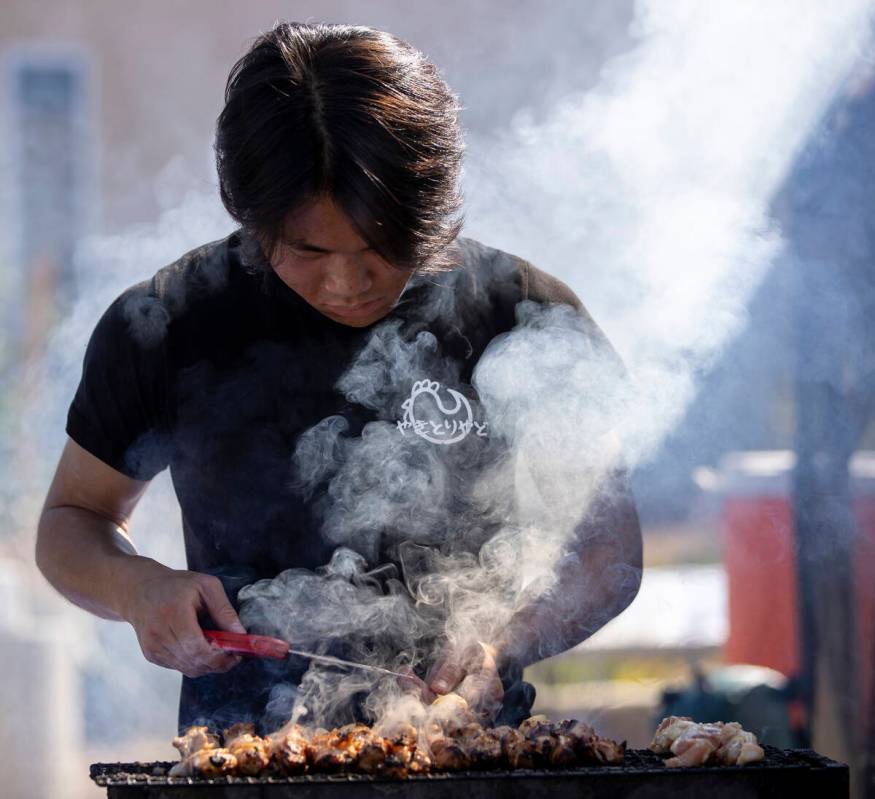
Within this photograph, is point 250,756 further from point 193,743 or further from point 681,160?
point 681,160

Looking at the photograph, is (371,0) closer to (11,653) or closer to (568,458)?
(568,458)

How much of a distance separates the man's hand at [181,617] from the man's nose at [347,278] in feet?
2.06

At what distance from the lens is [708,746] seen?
1.95 metres

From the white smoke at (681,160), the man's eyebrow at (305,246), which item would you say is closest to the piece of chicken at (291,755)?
the man's eyebrow at (305,246)

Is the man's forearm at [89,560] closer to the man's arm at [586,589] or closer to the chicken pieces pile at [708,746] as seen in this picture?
the man's arm at [586,589]

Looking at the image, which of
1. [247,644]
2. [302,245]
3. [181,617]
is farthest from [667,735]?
[302,245]

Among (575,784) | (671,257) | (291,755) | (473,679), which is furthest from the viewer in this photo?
(671,257)

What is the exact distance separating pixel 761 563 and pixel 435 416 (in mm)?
2365

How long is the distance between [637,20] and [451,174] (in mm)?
1892

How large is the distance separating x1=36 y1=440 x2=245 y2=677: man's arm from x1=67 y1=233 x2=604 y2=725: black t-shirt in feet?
0.31

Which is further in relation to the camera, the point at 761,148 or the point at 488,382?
the point at 761,148

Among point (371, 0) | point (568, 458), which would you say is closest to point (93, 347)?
point (568, 458)

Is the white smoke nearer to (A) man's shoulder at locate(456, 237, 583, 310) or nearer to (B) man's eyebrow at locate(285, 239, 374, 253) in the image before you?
(A) man's shoulder at locate(456, 237, 583, 310)

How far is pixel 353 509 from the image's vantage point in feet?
8.10
